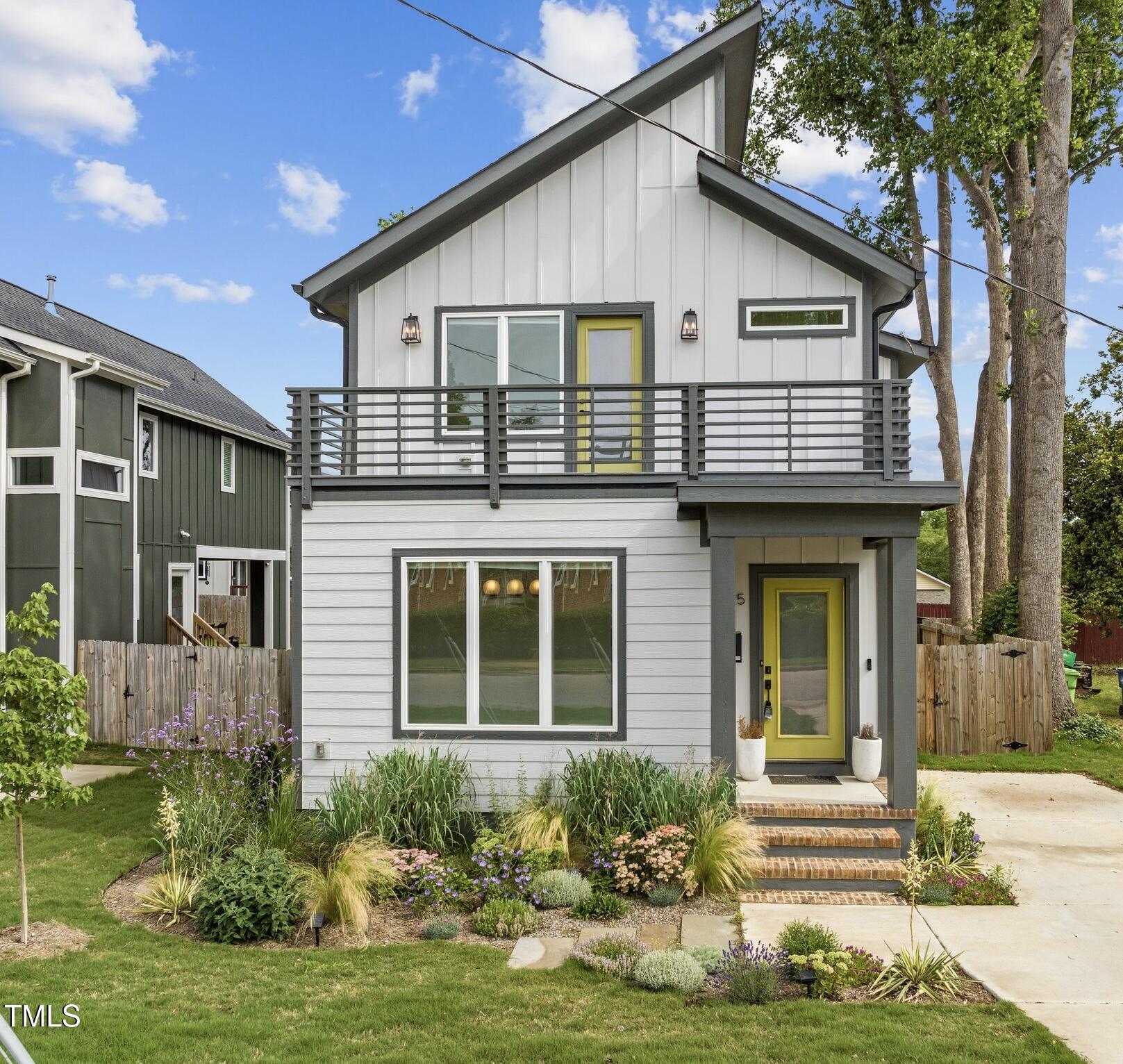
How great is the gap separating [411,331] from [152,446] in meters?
9.53

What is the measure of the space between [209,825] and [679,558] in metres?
4.92

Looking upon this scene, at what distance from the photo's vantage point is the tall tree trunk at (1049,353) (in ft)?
46.6

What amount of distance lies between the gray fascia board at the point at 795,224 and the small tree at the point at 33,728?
7370mm

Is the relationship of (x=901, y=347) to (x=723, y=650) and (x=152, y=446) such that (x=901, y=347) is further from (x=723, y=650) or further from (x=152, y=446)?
(x=152, y=446)

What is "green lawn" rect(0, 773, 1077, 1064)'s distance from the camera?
470cm

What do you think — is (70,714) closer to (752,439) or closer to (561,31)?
(752,439)

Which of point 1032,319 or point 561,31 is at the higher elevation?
point 561,31

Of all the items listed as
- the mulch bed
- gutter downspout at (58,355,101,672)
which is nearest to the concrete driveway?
the mulch bed

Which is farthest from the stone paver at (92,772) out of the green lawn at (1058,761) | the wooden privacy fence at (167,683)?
the green lawn at (1058,761)

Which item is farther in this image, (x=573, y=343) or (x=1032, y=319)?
(x=1032, y=319)

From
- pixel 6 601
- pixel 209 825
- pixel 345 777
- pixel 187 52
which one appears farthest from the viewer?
pixel 187 52

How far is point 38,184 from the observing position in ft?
88.4

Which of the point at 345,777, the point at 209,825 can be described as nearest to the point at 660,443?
the point at 345,777

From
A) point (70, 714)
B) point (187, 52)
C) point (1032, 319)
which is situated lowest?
point (70, 714)
